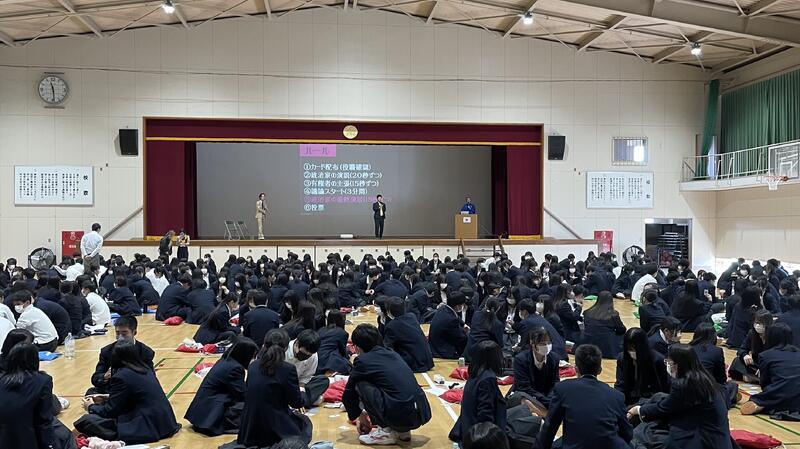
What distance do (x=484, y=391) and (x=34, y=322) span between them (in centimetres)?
585

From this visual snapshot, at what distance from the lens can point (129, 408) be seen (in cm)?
492

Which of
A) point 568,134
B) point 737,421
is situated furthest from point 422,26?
point 737,421

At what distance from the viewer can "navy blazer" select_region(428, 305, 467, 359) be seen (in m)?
7.78

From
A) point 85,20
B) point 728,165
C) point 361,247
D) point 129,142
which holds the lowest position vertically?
point 361,247

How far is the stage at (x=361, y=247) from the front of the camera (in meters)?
17.6

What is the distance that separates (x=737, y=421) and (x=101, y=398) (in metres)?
5.11

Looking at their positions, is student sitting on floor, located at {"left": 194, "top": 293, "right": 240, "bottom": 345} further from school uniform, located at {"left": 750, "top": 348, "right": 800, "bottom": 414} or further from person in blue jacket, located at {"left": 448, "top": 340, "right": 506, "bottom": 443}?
school uniform, located at {"left": 750, "top": 348, "right": 800, "bottom": 414}

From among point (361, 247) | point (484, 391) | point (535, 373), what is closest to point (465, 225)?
point (361, 247)

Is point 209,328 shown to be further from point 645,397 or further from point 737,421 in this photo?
point 737,421

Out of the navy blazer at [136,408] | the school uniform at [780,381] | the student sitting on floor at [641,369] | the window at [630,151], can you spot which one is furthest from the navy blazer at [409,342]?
the window at [630,151]

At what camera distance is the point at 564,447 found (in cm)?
393

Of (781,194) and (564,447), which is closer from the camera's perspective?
(564,447)

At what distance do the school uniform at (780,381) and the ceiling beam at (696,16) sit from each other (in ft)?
37.0

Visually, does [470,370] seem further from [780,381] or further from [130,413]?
[780,381]
